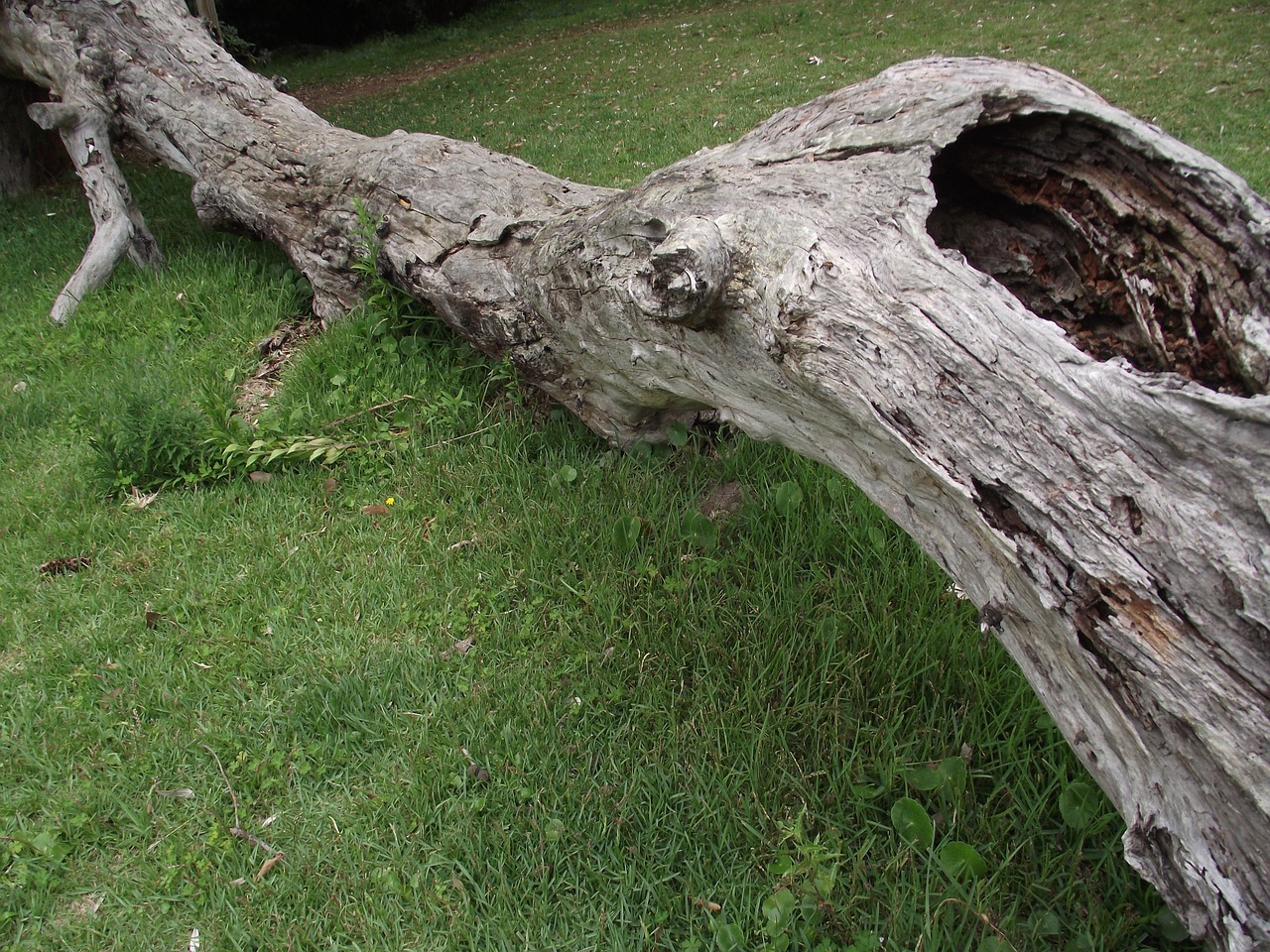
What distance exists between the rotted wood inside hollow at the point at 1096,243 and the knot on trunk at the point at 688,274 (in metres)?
0.76

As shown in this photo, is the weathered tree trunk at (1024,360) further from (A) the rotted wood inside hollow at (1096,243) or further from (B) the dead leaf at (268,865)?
(B) the dead leaf at (268,865)

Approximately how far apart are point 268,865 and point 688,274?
208 cm

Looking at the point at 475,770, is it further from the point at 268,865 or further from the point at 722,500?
the point at 722,500

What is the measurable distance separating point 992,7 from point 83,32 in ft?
38.6

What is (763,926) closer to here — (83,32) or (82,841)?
(82,841)

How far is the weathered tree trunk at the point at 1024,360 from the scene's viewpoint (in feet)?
5.30

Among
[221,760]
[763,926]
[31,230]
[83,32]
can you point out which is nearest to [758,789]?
[763,926]

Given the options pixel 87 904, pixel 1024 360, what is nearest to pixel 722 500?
pixel 1024 360

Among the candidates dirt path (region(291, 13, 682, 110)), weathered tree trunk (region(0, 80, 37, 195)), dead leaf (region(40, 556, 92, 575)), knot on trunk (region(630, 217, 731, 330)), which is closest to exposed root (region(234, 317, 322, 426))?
dead leaf (region(40, 556, 92, 575))

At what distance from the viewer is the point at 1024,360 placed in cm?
193

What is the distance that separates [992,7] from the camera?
12781 millimetres

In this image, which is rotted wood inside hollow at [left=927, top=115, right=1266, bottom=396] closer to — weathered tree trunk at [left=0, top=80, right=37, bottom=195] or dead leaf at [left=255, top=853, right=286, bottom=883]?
dead leaf at [left=255, top=853, right=286, bottom=883]

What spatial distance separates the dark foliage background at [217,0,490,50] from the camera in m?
19.9

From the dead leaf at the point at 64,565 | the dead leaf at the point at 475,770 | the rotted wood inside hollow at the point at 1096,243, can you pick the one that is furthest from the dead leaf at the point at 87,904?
the rotted wood inside hollow at the point at 1096,243
